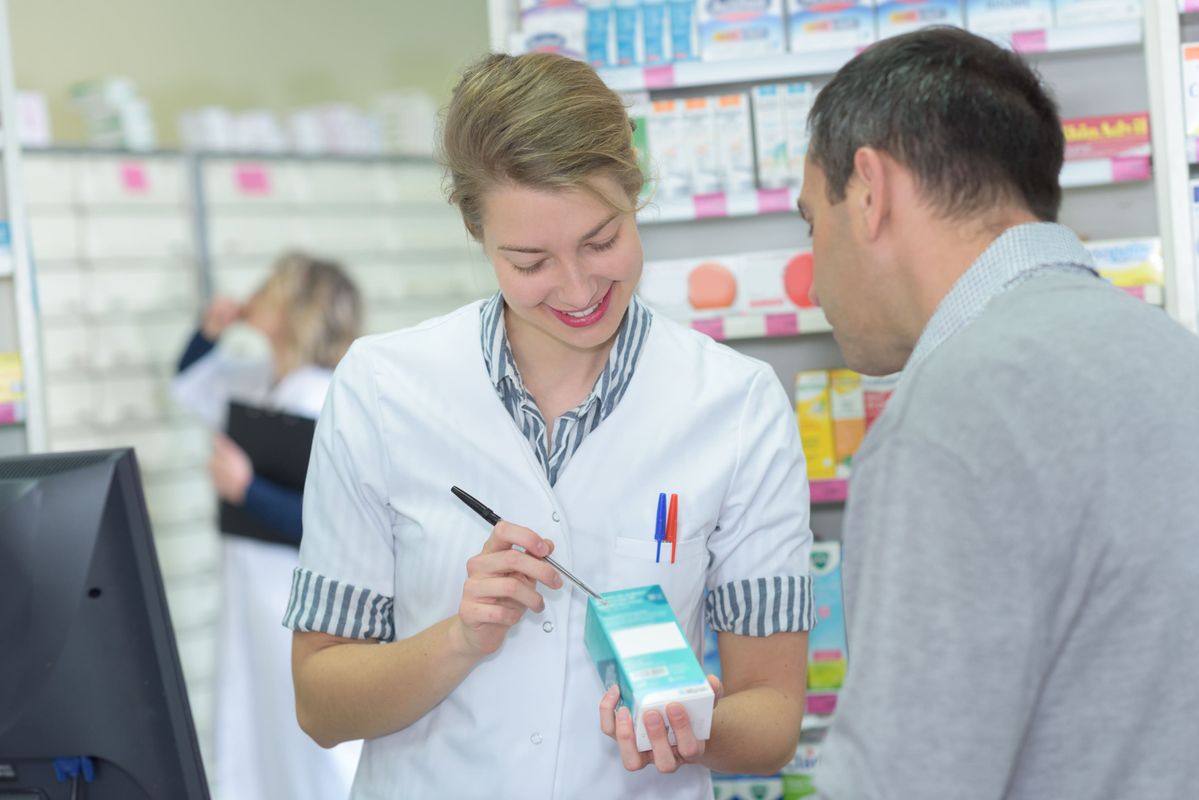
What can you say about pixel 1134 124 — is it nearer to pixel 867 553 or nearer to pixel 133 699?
pixel 867 553

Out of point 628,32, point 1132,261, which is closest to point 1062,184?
point 1132,261

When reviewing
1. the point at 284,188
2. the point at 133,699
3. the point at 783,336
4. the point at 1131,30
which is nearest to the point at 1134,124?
the point at 1131,30

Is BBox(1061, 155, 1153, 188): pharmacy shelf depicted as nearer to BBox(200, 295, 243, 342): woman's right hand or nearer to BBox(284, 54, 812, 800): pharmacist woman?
BBox(284, 54, 812, 800): pharmacist woman

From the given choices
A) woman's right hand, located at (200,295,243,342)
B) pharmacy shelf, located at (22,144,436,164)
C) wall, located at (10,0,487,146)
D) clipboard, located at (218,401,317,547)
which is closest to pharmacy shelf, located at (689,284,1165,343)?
clipboard, located at (218,401,317,547)

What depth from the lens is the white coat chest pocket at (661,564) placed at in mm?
1608

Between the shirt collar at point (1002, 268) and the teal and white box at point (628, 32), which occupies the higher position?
the teal and white box at point (628, 32)

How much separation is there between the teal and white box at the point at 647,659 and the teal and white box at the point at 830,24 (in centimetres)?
198

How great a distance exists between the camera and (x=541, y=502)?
1.63m

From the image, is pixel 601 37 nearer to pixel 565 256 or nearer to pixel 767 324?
pixel 767 324

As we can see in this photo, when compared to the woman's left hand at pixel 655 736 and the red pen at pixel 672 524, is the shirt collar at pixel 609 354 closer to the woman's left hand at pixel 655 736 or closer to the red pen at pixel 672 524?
the red pen at pixel 672 524

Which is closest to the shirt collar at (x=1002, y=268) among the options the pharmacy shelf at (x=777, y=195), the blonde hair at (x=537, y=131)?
the blonde hair at (x=537, y=131)

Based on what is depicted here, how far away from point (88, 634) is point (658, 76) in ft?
6.94

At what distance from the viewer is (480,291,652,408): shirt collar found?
1688 mm

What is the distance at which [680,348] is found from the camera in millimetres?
1732
